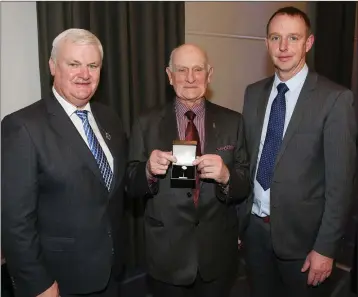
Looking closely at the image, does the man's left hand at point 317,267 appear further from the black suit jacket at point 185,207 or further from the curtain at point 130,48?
the curtain at point 130,48

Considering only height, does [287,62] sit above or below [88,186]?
above

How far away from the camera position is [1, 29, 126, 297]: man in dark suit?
165 centimetres

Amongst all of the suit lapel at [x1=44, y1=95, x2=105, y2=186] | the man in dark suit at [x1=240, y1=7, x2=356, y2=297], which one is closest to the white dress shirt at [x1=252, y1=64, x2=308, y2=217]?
the man in dark suit at [x1=240, y1=7, x2=356, y2=297]

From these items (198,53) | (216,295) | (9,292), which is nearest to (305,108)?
(198,53)

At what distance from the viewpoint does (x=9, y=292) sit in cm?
237

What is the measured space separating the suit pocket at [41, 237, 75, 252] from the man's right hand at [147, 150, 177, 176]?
49cm

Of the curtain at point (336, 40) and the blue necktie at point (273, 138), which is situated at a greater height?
the curtain at point (336, 40)

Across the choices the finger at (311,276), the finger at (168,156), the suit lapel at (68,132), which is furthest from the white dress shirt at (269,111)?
the suit lapel at (68,132)

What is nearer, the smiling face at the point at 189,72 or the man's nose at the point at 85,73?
the man's nose at the point at 85,73

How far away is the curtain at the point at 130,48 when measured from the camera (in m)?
2.58

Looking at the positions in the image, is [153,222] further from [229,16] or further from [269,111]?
[229,16]

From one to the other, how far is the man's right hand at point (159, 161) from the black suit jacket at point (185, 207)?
101mm

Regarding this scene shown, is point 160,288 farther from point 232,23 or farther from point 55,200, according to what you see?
point 232,23

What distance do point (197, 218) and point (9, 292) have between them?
4.14 ft
